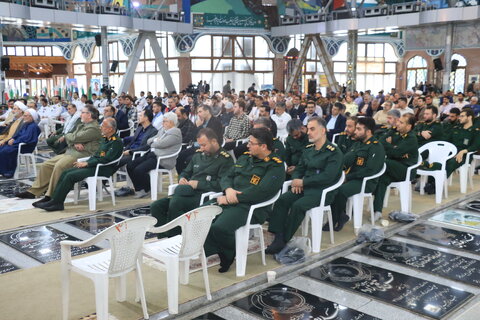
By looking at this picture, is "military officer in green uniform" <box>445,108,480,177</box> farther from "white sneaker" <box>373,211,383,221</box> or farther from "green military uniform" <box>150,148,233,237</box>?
"green military uniform" <box>150,148,233,237</box>

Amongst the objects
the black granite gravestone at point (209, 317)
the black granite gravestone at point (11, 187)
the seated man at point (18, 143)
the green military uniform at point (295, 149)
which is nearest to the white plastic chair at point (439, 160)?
the green military uniform at point (295, 149)

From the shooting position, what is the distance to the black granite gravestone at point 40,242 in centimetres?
461

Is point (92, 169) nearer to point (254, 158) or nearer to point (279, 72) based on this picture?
point (254, 158)

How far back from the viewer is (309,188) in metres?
4.73

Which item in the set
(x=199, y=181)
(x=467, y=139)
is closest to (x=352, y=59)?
(x=467, y=139)

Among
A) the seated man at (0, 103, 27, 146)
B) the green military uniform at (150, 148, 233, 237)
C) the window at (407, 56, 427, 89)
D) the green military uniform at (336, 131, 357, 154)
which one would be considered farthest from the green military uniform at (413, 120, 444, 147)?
the window at (407, 56, 427, 89)

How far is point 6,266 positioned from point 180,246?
1.82m

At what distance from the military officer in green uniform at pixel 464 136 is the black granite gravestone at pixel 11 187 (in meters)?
6.13

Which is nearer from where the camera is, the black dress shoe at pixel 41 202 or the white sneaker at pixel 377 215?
the white sneaker at pixel 377 215

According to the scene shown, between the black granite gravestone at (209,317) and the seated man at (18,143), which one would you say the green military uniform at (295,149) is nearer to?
the black granite gravestone at (209,317)

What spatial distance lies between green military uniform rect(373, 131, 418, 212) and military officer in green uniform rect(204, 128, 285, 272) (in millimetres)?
1925

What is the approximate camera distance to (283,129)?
872cm

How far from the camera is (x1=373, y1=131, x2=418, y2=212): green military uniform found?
223 inches

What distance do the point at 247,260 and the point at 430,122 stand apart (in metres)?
4.17
